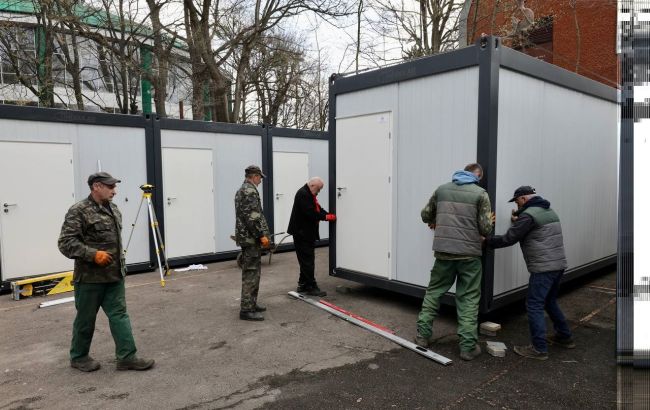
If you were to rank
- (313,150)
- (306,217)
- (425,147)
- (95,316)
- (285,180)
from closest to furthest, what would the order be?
1. (95,316)
2. (425,147)
3. (306,217)
4. (285,180)
5. (313,150)

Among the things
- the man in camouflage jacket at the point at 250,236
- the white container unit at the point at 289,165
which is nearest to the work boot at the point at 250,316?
the man in camouflage jacket at the point at 250,236

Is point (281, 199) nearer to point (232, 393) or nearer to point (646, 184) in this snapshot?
point (232, 393)

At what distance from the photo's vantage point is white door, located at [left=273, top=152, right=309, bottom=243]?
9.95 m

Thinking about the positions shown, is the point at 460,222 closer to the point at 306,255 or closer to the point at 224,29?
the point at 306,255

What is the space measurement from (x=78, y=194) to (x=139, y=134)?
57.4 inches

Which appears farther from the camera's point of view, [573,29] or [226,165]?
[573,29]

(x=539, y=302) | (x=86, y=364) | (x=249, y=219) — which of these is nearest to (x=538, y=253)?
(x=539, y=302)

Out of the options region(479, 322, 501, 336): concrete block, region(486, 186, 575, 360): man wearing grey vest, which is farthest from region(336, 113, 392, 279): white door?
region(486, 186, 575, 360): man wearing grey vest

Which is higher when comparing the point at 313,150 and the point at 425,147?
the point at 313,150

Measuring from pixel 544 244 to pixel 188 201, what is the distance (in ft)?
21.4

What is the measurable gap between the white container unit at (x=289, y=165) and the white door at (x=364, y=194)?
11.8 ft

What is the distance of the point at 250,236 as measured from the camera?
5301 millimetres

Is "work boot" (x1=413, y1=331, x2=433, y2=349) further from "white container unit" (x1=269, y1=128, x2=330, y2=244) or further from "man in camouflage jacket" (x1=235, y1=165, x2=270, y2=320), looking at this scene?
"white container unit" (x1=269, y1=128, x2=330, y2=244)

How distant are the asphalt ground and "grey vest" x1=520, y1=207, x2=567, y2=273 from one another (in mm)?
906
